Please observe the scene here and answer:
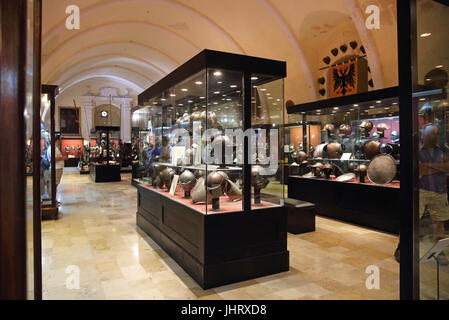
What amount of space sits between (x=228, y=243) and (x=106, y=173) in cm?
1230

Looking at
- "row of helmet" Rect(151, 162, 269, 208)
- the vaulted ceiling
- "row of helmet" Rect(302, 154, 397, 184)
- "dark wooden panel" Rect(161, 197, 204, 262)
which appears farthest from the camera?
the vaulted ceiling

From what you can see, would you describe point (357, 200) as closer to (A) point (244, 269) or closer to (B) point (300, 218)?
(B) point (300, 218)

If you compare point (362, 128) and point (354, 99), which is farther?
point (362, 128)

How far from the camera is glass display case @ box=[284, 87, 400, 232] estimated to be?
6.18m

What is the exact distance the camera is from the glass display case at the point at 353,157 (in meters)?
6.18

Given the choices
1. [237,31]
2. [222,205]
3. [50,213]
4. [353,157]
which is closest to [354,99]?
[353,157]

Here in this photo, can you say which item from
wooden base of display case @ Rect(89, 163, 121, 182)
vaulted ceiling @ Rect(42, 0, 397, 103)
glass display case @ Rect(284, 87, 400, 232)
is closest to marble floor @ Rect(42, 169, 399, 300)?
glass display case @ Rect(284, 87, 400, 232)

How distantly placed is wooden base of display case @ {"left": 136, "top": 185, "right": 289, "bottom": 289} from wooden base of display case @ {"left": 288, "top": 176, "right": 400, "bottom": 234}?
3034 mm

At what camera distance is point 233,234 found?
148 inches

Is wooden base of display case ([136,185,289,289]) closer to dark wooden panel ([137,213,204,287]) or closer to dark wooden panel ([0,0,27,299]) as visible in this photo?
dark wooden panel ([137,213,204,287])

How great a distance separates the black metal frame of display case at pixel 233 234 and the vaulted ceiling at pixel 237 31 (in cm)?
769

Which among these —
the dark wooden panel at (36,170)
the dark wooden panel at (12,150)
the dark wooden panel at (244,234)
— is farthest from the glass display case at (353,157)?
the dark wooden panel at (12,150)

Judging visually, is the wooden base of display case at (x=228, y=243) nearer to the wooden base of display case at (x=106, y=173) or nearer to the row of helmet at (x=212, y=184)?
the row of helmet at (x=212, y=184)

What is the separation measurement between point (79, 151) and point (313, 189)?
24.4m
